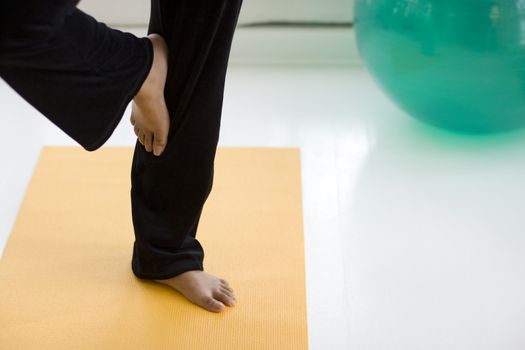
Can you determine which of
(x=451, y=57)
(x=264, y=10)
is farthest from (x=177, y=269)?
(x=264, y=10)

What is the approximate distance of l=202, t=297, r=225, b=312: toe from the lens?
2010 millimetres

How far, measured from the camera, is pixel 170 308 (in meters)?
2.03

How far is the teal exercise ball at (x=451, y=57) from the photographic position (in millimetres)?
2264

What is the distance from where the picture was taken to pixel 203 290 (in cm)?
203

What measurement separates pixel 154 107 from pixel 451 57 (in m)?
1.05

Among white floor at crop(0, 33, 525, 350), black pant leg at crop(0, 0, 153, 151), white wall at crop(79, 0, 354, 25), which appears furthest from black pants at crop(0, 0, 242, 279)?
white wall at crop(79, 0, 354, 25)

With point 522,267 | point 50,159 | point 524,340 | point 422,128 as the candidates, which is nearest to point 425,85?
point 422,128

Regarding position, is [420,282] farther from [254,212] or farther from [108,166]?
[108,166]

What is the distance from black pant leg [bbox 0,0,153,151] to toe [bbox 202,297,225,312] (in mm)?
600

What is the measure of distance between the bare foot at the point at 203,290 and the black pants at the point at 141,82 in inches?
1.8

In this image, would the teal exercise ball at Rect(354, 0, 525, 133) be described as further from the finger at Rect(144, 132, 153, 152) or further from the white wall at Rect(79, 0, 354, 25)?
the finger at Rect(144, 132, 153, 152)

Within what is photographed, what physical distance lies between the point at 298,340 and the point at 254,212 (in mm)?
556

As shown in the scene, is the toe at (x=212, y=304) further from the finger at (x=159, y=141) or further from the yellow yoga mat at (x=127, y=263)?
the finger at (x=159, y=141)

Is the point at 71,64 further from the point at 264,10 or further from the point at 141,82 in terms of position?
the point at 264,10
